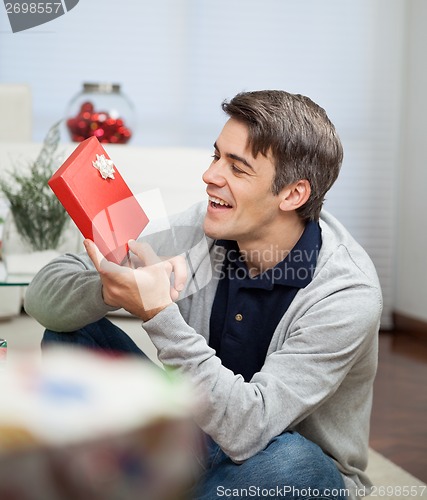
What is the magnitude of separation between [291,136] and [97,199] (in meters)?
0.41

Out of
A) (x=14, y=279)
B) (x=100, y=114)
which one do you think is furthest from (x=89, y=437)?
(x=100, y=114)

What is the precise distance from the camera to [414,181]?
159 inches

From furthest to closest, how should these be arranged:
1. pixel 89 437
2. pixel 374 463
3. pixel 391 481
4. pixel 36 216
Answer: pixel 374 463
pixel 391 481
pixel 36 216
pixel 89 437

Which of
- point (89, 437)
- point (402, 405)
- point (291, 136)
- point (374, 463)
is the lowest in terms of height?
point (402, 405)

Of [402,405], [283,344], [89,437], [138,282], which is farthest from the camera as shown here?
[402,405]

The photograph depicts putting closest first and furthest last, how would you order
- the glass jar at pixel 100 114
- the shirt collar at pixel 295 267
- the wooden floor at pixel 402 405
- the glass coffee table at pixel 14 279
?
the shirt collar at pixel 295 267 → the glass coffee table at pixel 14 279 → the wooden floor at pixel 402 405 → the glass jar at pixel 100 114

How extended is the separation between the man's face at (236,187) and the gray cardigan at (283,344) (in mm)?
93

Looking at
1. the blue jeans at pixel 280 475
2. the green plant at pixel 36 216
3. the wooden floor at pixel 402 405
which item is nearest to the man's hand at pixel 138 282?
the blue jeans at pixel 280 475

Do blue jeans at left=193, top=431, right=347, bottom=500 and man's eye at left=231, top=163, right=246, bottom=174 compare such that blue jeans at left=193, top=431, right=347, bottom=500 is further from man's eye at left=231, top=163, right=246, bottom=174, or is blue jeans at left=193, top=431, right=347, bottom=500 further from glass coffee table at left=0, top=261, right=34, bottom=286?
glass coffee table at left=0, top=261, right=34, bottom=286

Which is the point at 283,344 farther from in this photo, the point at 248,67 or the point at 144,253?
the point at 248,67

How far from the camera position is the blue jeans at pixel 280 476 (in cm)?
117

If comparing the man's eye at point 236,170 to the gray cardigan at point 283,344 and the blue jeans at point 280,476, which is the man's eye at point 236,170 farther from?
the blue jeans at point 280,476

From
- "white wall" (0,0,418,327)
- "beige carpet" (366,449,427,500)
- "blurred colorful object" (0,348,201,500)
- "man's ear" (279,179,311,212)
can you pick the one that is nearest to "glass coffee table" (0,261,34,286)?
"man's ear" (279,179,311,212)

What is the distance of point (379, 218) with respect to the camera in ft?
13.8
